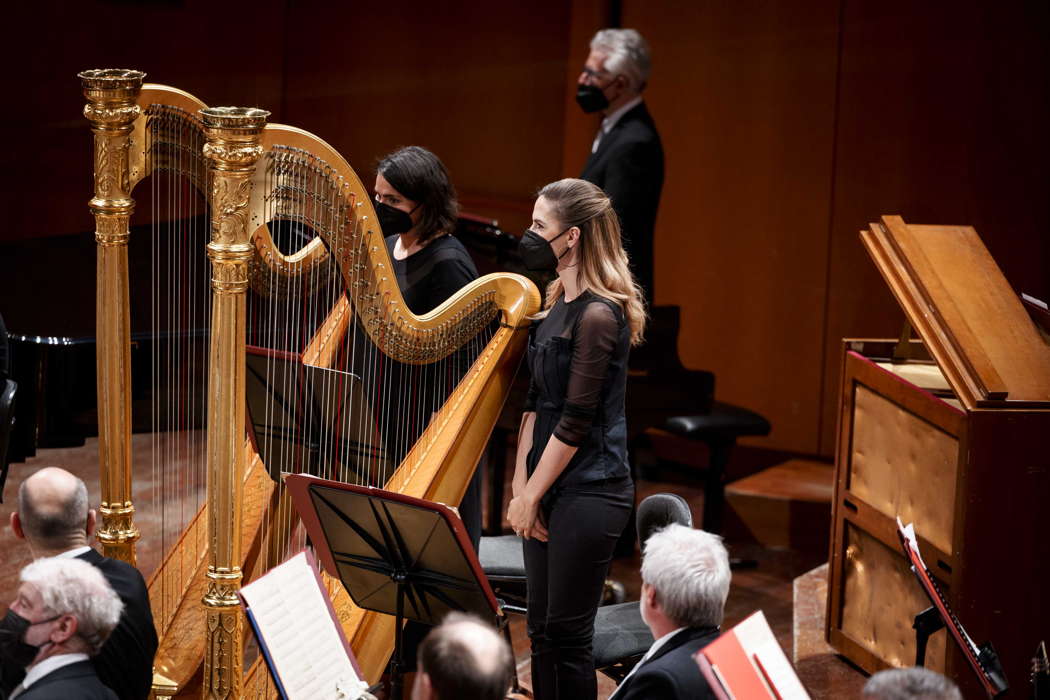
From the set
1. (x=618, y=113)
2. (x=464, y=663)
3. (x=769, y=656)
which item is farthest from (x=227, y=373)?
(x=618, y=113)

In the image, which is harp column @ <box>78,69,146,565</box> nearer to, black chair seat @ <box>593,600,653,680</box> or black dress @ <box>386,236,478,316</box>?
black dress @ <box>386,236,478,316</box>

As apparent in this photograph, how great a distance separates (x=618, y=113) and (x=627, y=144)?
23 centimetres

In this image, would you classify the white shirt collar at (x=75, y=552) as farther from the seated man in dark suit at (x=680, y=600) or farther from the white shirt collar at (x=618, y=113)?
the white shirt collar at (x=618, y=113)

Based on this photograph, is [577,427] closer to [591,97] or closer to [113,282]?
[113,282]

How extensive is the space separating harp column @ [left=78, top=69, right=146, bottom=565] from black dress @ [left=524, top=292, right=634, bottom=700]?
41.9 inches

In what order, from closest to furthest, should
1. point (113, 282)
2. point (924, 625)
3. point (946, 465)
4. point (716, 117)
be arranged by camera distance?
point (113, 282) < point (924, 625) < point (946, 465) < point (716, 117)

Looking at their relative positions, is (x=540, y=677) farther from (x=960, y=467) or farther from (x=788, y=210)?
(x=788, y=210)

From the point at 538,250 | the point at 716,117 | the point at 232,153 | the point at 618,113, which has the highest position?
the point at 716,117

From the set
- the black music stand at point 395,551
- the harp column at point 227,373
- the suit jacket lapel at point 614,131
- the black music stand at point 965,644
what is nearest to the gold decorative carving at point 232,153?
the harp column at point 227,373

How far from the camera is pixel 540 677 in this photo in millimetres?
3619

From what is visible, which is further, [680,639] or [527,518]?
[527,518]

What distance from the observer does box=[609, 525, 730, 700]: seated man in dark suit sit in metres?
2.71

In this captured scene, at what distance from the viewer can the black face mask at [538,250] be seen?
350 centimetres

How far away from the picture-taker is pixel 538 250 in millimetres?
3492
